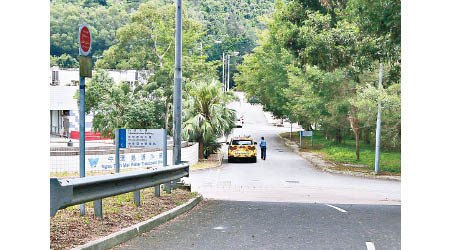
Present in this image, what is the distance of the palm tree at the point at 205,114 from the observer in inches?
1280

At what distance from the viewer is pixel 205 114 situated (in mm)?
33094

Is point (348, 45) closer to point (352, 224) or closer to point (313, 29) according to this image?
point (313, 29)

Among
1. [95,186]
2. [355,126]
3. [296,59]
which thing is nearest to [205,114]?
[355,126]

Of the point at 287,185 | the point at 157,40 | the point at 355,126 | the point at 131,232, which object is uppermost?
the point at 157,40

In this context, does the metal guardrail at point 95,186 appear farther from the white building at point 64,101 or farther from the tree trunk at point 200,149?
the white building at point 64,101

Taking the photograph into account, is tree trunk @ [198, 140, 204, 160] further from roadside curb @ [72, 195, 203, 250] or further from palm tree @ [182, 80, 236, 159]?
roadside curb @ [72, 195, 203, 250]

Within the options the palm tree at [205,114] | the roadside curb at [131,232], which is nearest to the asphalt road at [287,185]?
the palm tree at [205,114]

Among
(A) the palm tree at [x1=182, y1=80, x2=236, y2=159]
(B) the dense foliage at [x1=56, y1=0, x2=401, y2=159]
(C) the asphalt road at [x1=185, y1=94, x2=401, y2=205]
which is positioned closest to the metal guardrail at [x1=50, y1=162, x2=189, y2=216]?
(C) the asphalt road at [x1=185, y1=94, x2=401, y2=205]

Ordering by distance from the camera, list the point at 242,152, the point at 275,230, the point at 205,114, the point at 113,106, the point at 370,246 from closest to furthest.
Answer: the point at 370,246, the point at 275,230, the point at 205,114, the point at 242,152, the point at 113,106

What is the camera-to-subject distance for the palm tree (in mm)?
32500

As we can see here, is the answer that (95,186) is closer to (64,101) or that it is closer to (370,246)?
(370,246)

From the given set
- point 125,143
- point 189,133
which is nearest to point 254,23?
point 189,133

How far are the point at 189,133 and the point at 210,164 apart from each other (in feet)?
8.98

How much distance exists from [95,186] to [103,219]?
1.12m
